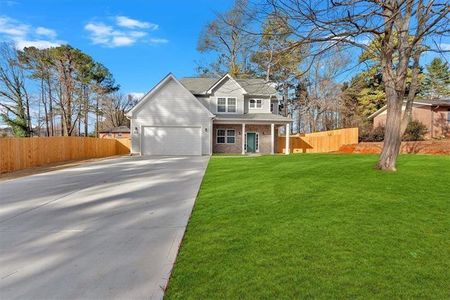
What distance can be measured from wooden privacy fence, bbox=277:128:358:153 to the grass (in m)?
20.8

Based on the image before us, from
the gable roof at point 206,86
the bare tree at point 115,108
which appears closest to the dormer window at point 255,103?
the gable roof at point 206,86

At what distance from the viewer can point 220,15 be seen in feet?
24.2

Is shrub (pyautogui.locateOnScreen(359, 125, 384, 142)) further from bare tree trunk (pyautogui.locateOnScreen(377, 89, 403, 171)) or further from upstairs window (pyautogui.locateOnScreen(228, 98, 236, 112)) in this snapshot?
bare tree trunk (pyautogui.locateOnScreen(377, 89, 403, 171))

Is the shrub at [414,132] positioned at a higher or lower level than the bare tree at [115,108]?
lower

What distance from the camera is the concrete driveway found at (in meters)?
3.20

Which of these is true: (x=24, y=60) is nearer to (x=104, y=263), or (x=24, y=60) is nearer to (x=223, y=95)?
(x=223, y=95)

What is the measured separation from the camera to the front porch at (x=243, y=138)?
25.2m

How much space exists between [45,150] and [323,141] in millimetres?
21799

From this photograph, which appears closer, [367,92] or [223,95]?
[223,95]

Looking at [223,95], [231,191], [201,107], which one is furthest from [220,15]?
[223,95]

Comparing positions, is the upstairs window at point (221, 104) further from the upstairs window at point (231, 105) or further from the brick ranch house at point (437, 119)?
the brick ranch house at point (437, 119)

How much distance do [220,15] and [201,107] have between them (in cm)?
1572

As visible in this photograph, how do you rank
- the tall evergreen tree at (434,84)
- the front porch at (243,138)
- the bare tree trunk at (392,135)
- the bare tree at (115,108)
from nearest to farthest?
the bare tree trunk at (392,135), the front porch at (243,138), the tall evergreen tree at (434,84), the bare tree at (115,108)

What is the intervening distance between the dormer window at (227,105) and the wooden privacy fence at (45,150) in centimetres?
1035
